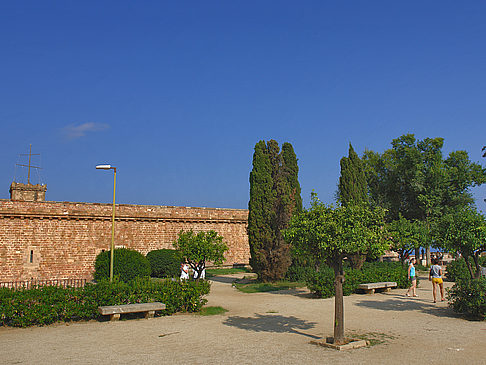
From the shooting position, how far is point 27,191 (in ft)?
Answer: 107

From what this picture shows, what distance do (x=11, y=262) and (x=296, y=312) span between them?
18.0 metres

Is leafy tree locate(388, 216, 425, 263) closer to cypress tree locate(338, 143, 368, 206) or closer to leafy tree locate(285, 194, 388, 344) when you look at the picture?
cypress tree locate(338, 143, 368, 206)

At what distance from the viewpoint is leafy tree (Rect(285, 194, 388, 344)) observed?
8.74 metres

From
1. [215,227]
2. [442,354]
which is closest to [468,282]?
[442,354]

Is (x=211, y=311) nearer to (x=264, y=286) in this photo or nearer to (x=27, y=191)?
(x=264, y=286)

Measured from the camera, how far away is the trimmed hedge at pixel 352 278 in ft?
54.7

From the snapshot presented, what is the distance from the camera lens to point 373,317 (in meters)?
12.5

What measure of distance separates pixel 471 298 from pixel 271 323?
579 cm

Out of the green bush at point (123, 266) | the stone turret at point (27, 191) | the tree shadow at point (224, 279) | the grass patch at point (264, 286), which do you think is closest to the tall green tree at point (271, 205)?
the grass patch at point (264, 286)

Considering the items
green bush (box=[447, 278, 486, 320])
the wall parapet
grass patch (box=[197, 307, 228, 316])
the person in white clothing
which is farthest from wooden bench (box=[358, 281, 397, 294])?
the wall parapet

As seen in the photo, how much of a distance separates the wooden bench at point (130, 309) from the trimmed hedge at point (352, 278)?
6856mm

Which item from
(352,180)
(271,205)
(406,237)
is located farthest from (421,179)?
(271,205)

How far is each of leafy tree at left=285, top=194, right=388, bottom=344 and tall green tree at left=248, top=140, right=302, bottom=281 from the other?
12.7 m

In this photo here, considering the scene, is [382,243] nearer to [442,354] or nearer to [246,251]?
[442,354]
